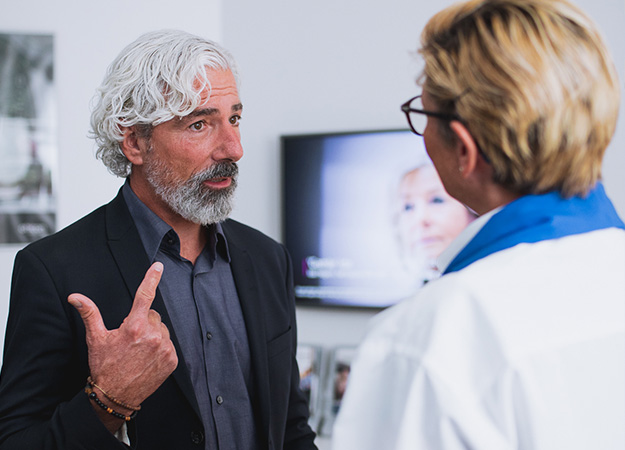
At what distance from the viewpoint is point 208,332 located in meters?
1.42

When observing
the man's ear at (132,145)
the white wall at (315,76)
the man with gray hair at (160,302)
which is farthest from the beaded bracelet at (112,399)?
the white wall at (315,76)

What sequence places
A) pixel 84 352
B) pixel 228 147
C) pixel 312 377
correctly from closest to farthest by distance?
pixel 84 352 < pixel 228 147 < pixel 312 377

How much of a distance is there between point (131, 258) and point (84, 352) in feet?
0.76

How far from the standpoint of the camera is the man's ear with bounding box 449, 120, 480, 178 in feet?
2.64

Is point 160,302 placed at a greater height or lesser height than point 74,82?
lesser

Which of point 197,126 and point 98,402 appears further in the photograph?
point 197,126

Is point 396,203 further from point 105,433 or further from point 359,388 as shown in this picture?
point 359,388

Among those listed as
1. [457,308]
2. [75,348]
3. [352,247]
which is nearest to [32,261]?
[75,348]

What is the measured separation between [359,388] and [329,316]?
2.57 metres

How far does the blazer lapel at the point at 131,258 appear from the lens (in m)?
1.31

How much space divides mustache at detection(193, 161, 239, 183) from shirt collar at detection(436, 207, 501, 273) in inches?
29.9

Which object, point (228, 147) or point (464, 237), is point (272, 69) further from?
point (464, 237)

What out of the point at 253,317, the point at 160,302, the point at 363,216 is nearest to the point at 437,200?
the point at 363,216

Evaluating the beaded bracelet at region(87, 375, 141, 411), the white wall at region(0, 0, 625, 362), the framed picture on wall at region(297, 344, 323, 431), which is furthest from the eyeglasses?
the framed picture on wall at region(297, 344, 323, 431)
